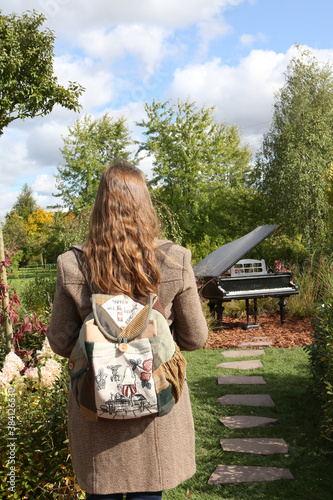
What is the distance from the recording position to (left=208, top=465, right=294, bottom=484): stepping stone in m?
2.85

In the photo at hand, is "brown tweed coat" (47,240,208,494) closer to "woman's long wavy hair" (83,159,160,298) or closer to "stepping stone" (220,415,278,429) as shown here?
"woman's long wavy hair" (83,159,160,298)

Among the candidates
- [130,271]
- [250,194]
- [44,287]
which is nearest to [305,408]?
[130,271]

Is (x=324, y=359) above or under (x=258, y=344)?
above

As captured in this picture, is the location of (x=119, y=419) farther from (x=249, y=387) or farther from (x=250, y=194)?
(x=250, y=194)

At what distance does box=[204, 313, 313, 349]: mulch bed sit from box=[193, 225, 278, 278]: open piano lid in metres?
1.02

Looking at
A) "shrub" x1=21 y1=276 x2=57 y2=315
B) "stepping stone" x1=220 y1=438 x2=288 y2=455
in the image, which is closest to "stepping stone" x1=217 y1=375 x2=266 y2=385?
"stepping stone" x1=220 y1=438 x2=288 y2=455

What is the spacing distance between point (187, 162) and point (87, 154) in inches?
403

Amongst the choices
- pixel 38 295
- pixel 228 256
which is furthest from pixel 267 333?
pixel 38 295

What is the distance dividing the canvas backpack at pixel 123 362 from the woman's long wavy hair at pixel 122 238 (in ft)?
0.19

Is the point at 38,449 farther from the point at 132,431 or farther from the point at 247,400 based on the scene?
the point at 247,400

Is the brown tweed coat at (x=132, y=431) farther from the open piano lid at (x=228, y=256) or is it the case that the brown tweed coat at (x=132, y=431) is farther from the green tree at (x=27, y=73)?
the open piano lid at (x=228, y=256)

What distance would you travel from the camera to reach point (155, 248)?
1.46 meters

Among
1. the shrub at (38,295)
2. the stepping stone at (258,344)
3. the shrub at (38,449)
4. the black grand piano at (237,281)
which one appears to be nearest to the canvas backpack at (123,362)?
the shrub at (38,449)

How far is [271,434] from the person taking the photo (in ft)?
11.5
